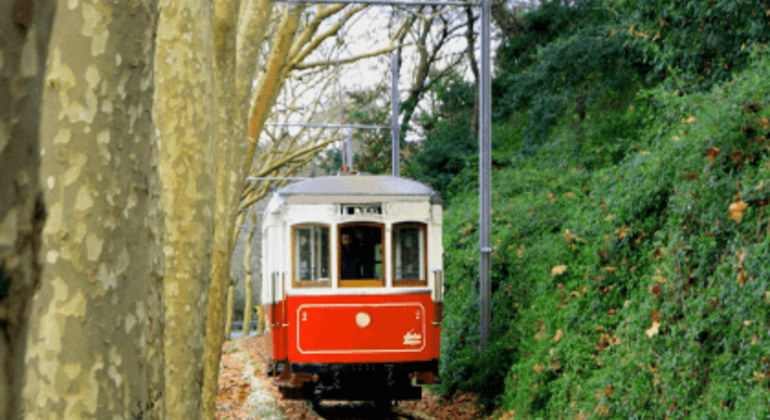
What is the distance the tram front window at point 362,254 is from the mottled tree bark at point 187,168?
218 inches

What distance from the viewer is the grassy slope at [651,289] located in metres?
7.11

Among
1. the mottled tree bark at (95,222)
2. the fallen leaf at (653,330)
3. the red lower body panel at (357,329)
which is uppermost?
the mottled tree bark at (95,222)

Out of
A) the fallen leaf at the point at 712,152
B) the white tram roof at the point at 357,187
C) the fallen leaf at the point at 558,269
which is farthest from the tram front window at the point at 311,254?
the fallen leaf at the point at 712,152

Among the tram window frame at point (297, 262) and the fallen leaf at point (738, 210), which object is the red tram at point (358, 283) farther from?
the fallen leaf at point (738, 210)

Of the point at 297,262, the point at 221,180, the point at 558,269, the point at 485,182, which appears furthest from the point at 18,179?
the point at 485,182

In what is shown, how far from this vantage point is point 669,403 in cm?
729

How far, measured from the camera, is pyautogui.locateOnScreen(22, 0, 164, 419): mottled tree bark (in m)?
2.57

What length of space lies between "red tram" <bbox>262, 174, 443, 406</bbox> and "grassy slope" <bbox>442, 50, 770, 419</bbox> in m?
1.43

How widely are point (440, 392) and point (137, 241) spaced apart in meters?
11.7

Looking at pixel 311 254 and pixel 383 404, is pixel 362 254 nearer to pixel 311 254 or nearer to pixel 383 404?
pixel 311 254

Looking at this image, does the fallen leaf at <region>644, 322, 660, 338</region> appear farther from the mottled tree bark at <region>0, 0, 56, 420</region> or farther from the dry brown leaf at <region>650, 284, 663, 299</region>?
the mottled tree bark at <region>0, 0, 56, 420</region>

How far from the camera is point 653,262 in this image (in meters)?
9.34

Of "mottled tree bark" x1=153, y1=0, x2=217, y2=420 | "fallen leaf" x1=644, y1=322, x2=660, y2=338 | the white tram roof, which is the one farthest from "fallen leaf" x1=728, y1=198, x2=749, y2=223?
"mottled tree bark" x1=153, y1=0, x2=217, y2=420

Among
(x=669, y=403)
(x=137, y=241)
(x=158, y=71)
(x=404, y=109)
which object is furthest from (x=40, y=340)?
(x=404, y=109)
